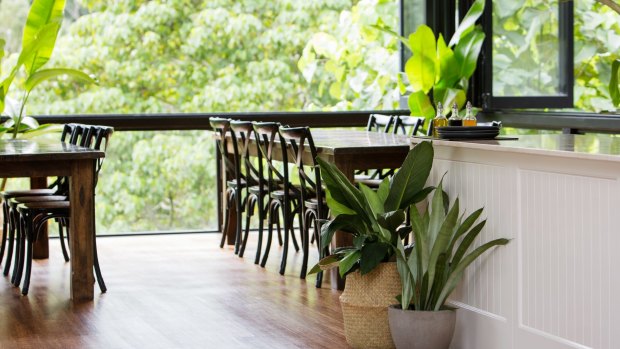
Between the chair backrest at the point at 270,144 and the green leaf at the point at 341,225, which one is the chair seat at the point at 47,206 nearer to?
the chair backrest at the point at 270,144

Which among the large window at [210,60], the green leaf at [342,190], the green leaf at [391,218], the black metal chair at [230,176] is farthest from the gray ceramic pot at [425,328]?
the large window at [210,60]

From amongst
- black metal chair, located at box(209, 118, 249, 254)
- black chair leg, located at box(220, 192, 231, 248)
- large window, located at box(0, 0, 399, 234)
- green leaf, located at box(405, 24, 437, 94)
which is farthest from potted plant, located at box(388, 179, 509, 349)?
large window, located at box(0, 0, 399, 234)

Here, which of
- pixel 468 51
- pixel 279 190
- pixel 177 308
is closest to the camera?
pixel 177 308

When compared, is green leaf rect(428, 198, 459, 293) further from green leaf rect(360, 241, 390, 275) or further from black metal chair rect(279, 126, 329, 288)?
black metal chair rect(279, 126, 329, 288)

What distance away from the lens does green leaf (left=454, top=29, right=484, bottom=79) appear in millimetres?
7406

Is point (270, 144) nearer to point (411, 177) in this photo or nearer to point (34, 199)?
point (34, 199)

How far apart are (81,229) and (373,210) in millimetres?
1803

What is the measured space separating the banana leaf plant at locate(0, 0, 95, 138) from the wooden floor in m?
0.94

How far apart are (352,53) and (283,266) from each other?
5.02 m

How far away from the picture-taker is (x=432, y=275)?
4.01 metres

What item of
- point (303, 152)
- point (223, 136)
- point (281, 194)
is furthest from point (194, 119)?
point (303, 152)

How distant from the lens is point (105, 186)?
31.1 feet

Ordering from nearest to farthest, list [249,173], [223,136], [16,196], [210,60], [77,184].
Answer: [77,184]
[16,196]
[249,173]
[223,136]
[210,60]

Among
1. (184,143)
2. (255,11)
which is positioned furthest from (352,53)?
(184,143)
